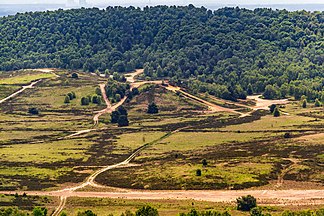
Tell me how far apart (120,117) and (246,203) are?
8075 centimetres

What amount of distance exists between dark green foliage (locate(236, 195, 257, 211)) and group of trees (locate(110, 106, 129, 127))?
260 feet

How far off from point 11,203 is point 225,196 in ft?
110

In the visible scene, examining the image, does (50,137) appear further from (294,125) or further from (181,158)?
(294,125)

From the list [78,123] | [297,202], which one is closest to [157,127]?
[78,123]

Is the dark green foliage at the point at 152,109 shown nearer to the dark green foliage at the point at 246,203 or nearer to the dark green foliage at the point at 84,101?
the dark green foliage at the point at 84,101

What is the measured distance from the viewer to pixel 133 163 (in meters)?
125

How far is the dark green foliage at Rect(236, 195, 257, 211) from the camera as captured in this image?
91125mm

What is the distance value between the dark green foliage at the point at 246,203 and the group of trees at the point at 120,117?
260 ft

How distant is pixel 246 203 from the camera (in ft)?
299

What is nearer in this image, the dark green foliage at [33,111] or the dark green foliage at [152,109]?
the dark green foliage at [152,109]

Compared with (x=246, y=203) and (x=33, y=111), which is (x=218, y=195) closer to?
(x=246, y=203)

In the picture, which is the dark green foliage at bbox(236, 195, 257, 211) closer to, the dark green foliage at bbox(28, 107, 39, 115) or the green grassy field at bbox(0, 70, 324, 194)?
the green grassy field at bbox(0, 70, 324, 194)

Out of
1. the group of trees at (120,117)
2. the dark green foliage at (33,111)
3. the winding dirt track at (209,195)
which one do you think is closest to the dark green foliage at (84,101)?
the dark green foliage at (33,111)

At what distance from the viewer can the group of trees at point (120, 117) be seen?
168 metres
